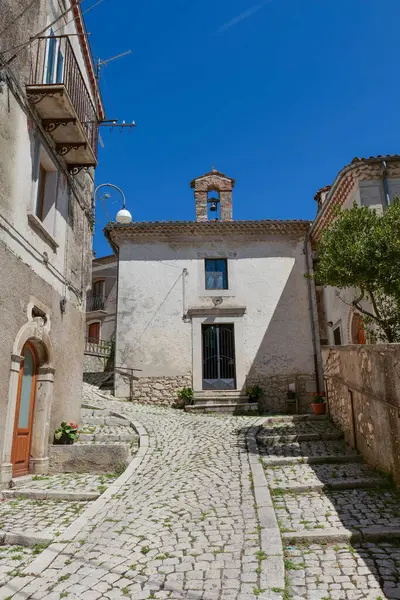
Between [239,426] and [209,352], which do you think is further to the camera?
[209,352]

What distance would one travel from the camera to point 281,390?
16047 mm

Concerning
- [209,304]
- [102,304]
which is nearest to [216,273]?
[209,304]

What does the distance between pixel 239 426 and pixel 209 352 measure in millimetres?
5719

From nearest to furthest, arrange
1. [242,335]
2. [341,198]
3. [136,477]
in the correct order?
[136,477] → [341,198] → [242,335]

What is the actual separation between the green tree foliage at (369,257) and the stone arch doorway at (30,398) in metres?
5.46

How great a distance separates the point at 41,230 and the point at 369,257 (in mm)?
5850

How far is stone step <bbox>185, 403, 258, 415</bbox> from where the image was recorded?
1499 cm

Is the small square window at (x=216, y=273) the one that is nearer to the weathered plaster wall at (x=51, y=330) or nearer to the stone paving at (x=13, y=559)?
the weathered plaster wall at (x=51, y=330)

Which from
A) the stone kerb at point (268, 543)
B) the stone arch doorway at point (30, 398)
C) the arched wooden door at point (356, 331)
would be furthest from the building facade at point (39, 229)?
the arched wooden door at point (356, 331)

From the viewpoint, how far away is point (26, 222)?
712 centimetres

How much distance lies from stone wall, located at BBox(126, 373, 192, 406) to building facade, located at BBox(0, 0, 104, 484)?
6599 millimetres

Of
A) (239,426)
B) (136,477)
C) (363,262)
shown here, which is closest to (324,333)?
(239,426)

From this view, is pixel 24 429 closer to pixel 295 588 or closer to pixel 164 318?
pixel 295 588

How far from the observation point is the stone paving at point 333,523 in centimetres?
344
